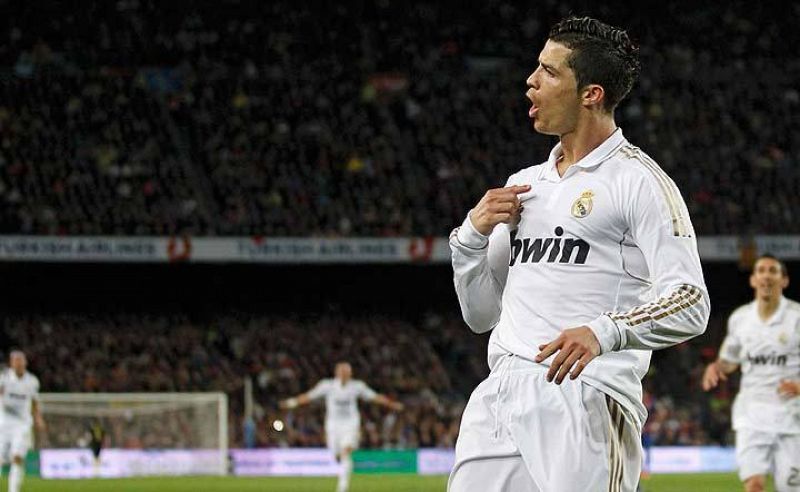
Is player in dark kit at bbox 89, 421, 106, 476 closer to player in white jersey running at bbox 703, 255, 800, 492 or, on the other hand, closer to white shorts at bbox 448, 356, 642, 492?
player in white jersey running at bbox 703, 255, 800, 492

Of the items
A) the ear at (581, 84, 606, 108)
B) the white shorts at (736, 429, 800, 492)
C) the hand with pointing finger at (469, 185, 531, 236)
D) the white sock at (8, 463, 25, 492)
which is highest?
the ear at (581, 84, 606, 108)

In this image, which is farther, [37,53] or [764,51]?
[764,51]

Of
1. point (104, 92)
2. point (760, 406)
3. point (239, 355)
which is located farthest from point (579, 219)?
point (104, 92)

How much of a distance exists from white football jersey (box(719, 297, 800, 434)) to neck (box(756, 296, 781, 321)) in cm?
3

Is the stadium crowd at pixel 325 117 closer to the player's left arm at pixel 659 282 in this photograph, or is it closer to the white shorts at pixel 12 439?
the white shorts at pixel 12 439

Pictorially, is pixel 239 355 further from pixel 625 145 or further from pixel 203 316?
pixel 625 145

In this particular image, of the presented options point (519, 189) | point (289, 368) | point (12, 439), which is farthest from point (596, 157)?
point (289, 368)

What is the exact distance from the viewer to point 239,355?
1232 inches

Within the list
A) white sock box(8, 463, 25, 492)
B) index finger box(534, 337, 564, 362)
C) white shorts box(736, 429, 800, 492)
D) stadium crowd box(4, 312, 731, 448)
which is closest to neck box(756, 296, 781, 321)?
white shorts box(736, 429, 800, 492)

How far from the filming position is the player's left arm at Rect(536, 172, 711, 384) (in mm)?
3852

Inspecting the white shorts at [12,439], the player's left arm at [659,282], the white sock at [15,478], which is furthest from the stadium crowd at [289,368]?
the player's left arm at [659,282]

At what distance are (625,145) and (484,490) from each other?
1.15 m

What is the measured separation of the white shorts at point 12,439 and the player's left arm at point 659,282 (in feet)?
55.0

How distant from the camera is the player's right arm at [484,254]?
4211mm
